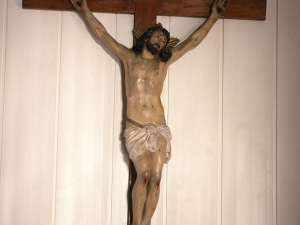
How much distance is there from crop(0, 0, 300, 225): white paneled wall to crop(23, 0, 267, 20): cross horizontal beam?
0.05 meters

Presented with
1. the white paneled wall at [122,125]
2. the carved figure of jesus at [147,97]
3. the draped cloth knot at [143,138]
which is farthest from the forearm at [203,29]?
the draped cloth knot at [143,138]

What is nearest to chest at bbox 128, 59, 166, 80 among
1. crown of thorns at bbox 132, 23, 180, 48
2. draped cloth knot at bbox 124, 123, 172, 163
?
crown of thorns at bbox 132, 23, 180, 48

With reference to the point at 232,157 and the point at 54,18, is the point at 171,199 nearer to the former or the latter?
the point at 232,157

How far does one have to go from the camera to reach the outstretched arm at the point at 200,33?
1.98 m

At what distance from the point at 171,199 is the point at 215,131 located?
1.28 ft

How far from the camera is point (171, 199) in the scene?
2012 millimetres

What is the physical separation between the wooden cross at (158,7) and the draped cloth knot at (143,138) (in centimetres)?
49

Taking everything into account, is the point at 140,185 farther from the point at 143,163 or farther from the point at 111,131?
the point at 111,131

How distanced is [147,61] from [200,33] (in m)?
0.30

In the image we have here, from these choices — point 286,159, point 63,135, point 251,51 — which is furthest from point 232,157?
point 63,135

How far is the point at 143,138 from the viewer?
1812 mm

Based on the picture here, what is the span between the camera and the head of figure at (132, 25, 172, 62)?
6.11 ft

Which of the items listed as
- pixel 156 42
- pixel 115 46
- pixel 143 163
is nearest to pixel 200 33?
pixel 156 42

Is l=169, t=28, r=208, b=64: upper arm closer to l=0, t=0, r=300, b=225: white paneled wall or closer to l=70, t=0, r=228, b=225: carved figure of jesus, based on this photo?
l=70, t=0, r=228, b=225: carved figure of jesus
